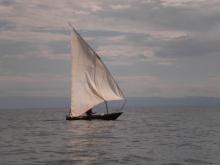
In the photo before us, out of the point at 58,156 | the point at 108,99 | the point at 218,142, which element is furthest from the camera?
the point at 108,99

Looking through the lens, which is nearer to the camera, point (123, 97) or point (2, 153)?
point (2, 153)

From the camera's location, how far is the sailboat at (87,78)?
71.1m

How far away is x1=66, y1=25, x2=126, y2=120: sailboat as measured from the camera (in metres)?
71.1

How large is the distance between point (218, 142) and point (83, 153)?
45.9 feet

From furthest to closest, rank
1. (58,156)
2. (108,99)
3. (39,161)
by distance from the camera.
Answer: (108,99) → (58,156) → (39,161)

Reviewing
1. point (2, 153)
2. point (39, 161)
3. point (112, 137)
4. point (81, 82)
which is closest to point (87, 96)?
point (81, 82)

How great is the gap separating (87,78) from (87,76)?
0.30 m

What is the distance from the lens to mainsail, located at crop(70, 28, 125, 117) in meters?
71.2

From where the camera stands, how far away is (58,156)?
33.1 metres

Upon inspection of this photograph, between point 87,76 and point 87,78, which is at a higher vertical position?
point 87,76

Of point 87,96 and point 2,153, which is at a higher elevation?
point 2,153

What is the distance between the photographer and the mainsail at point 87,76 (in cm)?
7119

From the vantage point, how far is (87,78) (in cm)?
7169

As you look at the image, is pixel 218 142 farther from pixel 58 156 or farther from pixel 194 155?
pixel 58 156
